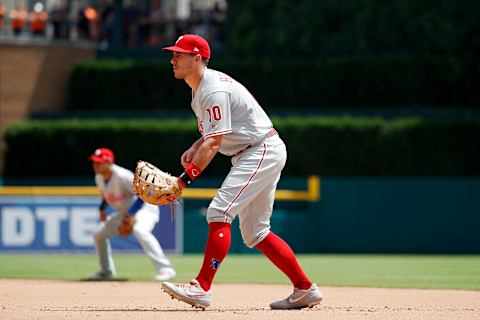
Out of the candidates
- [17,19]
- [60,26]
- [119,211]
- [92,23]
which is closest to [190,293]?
[119,211]

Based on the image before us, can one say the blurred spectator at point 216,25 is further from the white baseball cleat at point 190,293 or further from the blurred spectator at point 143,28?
the white baseball cleat at point 190,293

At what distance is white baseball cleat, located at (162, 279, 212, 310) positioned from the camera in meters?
6.98

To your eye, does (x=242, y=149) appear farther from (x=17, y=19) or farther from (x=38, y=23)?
(x=38, y=23)

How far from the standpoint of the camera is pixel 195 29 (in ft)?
85.8

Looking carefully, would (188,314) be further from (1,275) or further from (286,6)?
(286,6)

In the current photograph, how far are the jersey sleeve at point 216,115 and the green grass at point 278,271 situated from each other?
4.30 meters

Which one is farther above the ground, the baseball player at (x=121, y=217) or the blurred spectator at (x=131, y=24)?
the blurred spectator at (x=131, y=24)

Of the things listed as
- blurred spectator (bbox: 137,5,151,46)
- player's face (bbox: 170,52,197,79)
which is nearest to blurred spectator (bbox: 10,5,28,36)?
blurred spectator (bbox: 137,5,151,46)

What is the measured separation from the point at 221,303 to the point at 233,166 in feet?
4.71

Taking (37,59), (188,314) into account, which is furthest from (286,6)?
(188,314)

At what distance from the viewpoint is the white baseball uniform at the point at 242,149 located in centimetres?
706

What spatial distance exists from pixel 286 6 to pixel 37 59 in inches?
258

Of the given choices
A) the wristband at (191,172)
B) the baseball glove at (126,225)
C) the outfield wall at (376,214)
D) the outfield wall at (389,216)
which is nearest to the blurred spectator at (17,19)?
the outfield wall at (376,214)

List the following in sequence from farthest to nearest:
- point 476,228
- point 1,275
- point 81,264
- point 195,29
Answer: point 195,29 < point 476,228 < point 81,264 < point 1,275
